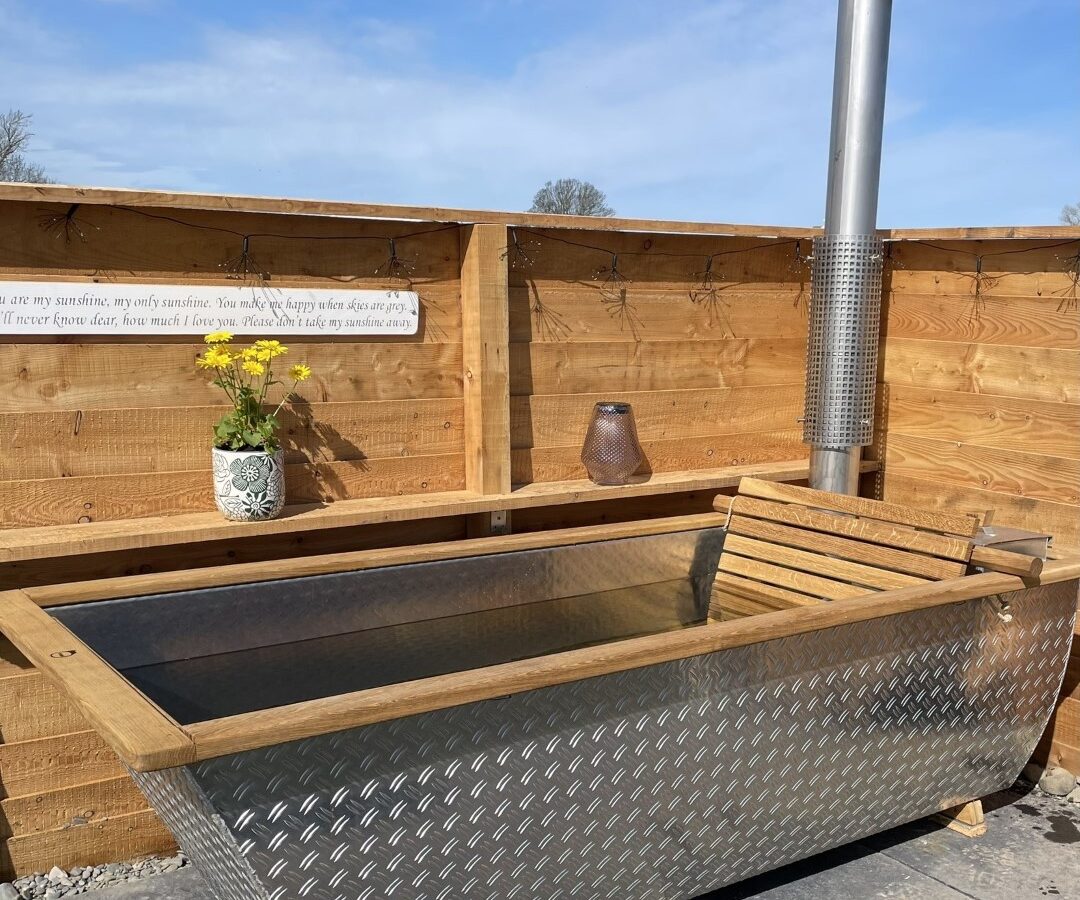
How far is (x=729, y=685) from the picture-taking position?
2.31 meters

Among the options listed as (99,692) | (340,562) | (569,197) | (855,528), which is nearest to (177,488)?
(340,562)

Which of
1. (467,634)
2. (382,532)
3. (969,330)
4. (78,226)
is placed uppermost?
(78,226)

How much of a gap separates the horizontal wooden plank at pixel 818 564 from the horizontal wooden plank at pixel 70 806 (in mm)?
1729

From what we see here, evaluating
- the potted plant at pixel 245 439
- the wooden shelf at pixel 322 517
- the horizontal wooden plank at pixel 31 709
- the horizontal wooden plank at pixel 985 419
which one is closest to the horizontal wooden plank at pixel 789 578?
the wooden shelf at pixel 322 517

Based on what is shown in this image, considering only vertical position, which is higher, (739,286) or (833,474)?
(739,286)

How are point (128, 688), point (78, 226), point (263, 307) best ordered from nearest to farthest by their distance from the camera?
point (128, 688) → point (78, 226) → point (263, 307)

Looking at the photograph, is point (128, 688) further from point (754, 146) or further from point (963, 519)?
point (754, 146)

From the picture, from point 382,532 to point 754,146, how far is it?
223 inches

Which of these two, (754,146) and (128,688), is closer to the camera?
(128,688)

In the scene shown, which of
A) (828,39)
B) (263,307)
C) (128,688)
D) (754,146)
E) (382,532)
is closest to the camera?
(128,688)

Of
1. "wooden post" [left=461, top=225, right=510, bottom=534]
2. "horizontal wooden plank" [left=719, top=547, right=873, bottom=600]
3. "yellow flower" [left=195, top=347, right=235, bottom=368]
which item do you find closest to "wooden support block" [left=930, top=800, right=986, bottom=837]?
"horizontal wooden plank" [left=719, top=547, right=873, bottom=600]

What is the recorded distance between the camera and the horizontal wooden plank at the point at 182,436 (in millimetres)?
2721

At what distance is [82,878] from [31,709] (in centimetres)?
43

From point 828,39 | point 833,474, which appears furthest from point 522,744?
point 828,39
